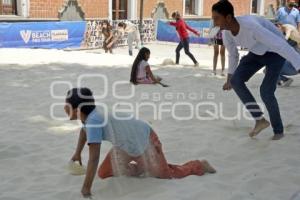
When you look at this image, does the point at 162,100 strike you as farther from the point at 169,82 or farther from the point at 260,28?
the point at 260,28

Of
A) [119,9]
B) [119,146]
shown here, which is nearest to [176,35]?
[119,9]

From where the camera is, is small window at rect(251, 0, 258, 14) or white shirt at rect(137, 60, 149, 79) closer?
white shirt at rect(137, 60, 149, 79)

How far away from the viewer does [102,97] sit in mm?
7891

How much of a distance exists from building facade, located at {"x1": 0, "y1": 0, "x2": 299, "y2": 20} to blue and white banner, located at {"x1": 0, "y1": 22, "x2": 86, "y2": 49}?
2799 mm

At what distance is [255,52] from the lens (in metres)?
4.79

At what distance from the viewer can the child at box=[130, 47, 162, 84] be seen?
8.81 meters

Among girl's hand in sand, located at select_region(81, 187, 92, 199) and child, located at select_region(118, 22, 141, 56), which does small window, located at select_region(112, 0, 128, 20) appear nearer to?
child, located at select_region(118, 22, 141, 56)

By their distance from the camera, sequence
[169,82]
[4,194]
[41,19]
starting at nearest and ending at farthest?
1. [4,194]
2. [169,82]
3. [41,19]

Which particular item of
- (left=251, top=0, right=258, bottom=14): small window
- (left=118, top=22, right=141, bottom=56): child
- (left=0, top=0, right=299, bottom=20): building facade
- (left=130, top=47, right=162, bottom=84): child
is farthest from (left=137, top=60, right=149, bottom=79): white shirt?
(left=251, top=0, right=258, bottom=14): small window

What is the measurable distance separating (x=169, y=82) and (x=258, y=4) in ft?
90.6

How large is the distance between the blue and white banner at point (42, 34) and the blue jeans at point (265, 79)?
1158 cm

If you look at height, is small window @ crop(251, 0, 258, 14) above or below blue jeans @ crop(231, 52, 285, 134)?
above

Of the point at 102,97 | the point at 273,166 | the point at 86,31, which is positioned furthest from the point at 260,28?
the point at 86,31

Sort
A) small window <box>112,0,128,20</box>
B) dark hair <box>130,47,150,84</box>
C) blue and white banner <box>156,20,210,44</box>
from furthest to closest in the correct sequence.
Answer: small window <box>112,0,128,20</box>
blue and white banner <box>156,20,210,44</box>
dark hair <box>130,47,150,84</box>
